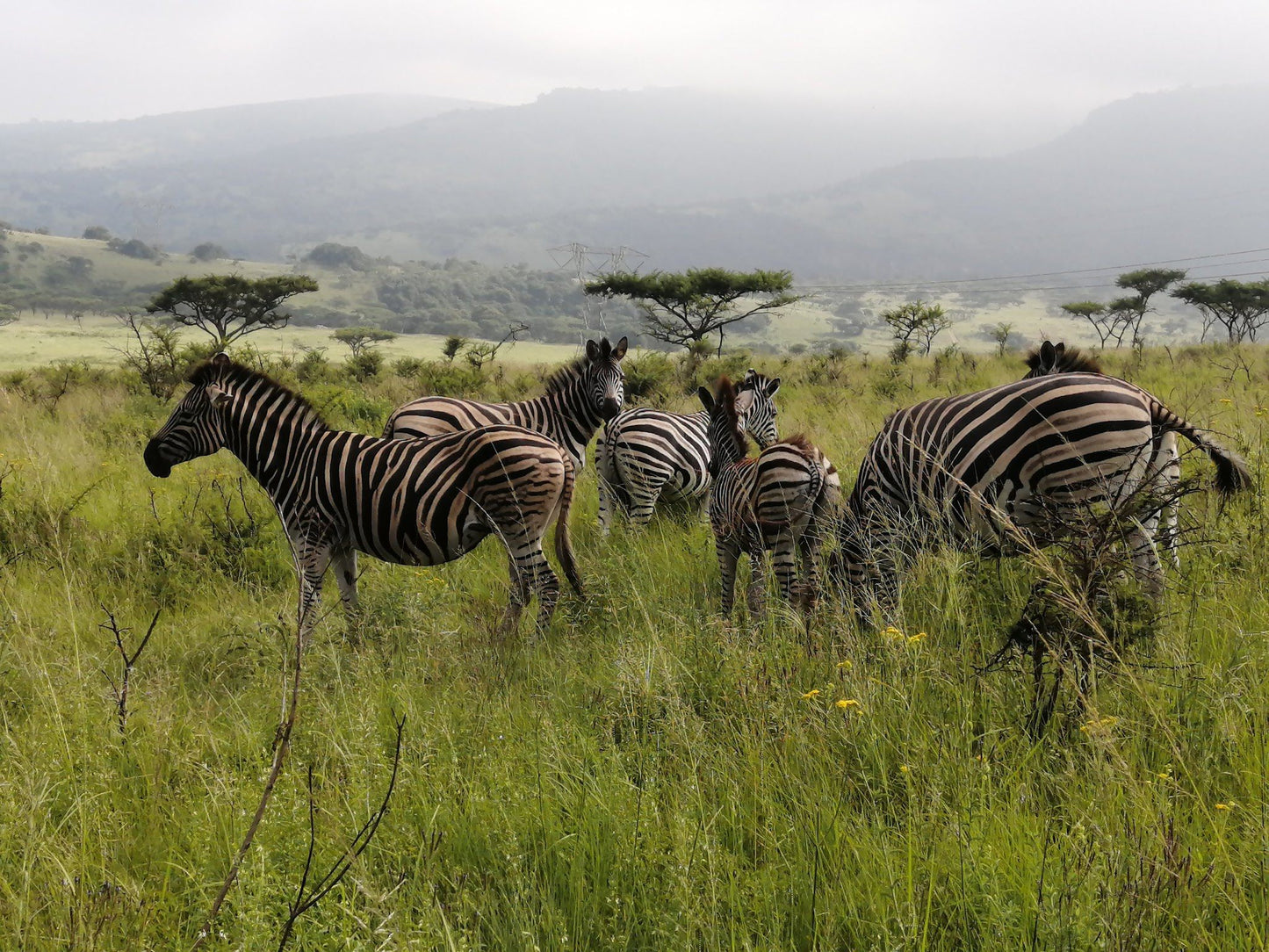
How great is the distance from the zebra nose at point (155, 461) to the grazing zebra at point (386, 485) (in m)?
0.09

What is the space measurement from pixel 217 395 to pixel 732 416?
3.67m

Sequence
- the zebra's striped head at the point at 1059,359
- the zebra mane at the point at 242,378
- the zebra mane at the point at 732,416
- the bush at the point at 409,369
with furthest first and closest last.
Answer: the bush at the point at 409,369
the zebra mane at the point at 732,416
the zebra mane at the point at 242,378
the zebra's striped head at the point at 1059,359

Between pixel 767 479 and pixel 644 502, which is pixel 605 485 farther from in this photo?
pixel 767 479

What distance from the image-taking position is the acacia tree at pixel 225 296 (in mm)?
41719

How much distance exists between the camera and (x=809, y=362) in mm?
23188

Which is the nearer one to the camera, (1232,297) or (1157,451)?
(1157,451)

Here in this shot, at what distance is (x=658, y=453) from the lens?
7.20 meters

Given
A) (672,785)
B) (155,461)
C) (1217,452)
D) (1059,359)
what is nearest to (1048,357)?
(1059,359)

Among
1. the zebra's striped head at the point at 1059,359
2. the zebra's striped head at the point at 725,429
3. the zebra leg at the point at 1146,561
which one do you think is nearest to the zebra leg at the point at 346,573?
the zebra's striped head at the point at 725,429

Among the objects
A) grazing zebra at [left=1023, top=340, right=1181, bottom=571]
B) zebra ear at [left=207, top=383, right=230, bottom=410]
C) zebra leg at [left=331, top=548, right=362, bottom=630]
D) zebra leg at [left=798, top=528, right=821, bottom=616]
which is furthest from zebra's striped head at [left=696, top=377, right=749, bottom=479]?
zebra ear at [left=207, top=383, right=230, bottom=410]

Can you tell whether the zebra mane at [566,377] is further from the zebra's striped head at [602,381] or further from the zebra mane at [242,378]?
the zebra mane at [242,378]

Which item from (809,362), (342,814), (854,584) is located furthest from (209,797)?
(809,362)

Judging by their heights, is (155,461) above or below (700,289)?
below

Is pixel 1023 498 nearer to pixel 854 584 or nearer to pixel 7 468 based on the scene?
pixel 854 584
